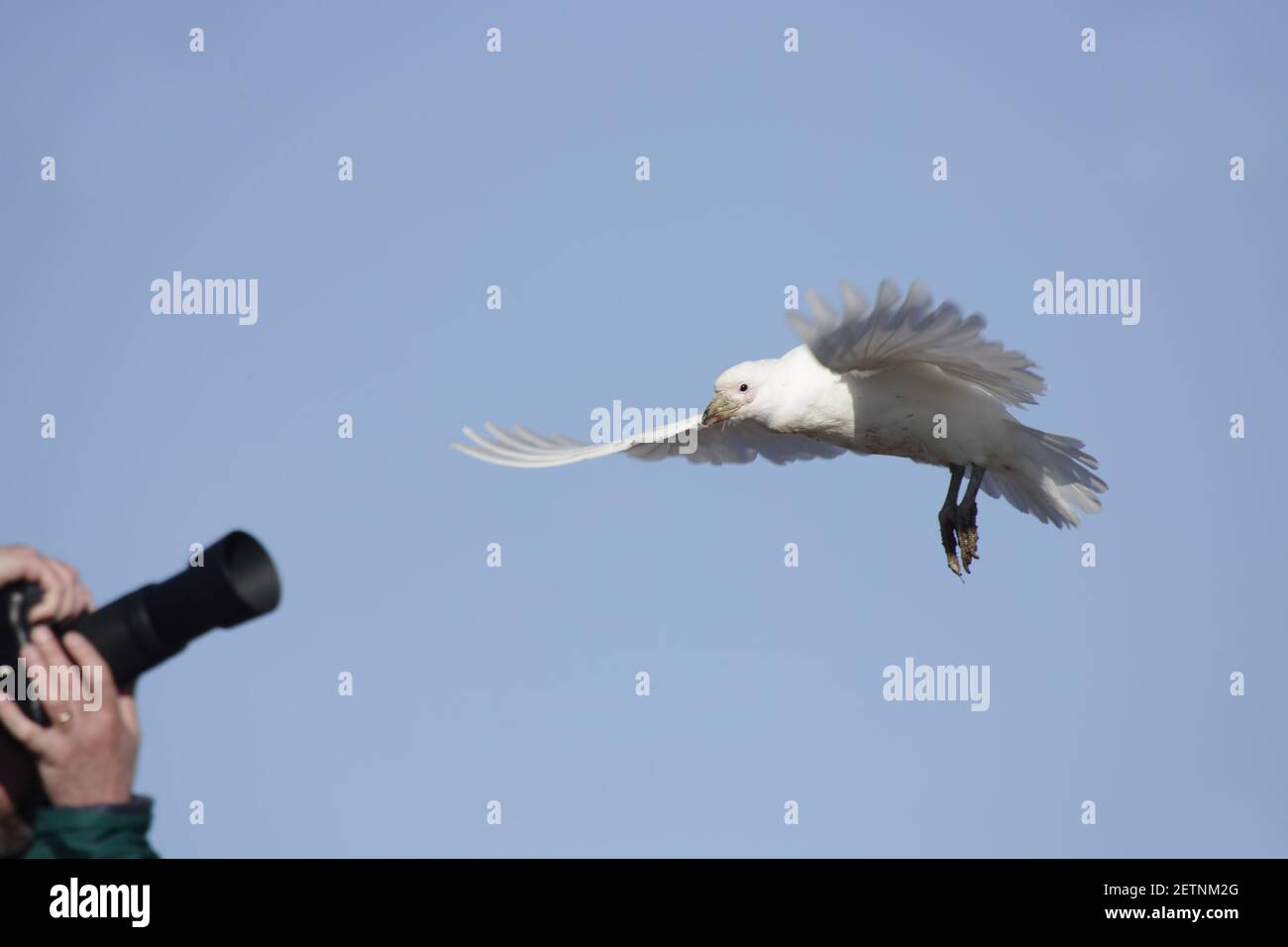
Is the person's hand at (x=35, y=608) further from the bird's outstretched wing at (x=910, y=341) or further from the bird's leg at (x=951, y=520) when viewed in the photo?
the bird's leg at (x=951, y=520)

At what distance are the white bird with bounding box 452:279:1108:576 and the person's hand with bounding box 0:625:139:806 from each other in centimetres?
482

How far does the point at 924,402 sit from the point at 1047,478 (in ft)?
3.40

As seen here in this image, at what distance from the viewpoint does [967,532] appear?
9.12 meters

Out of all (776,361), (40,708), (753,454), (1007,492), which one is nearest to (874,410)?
(776,361)

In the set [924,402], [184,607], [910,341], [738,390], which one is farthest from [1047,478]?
[184,607]

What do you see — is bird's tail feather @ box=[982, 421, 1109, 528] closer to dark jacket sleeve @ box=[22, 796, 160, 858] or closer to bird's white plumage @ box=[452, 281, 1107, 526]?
bird's white plumage @ box=[452, 281, 1107, 526]

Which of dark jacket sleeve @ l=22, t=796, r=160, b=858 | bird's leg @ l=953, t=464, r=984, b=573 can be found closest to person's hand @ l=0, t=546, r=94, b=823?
dark jacket sleeve @ l=22, t=796, r=160, b=858

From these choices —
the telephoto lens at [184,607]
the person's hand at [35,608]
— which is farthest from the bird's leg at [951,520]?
the person's hand at [35,608]

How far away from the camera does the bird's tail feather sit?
29.3 ft

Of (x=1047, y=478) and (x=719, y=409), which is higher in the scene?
(x=719, y=409)

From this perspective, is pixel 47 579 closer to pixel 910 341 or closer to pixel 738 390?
pixel 910 341
